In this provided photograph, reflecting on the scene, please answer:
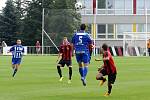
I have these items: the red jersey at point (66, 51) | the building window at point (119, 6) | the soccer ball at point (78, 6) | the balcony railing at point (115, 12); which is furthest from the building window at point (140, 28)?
the red jersey at point (66, 51)

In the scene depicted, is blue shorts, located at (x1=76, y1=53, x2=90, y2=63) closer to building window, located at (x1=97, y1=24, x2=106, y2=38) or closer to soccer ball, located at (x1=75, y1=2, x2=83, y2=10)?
soccer ball, located at (x1=75, y1=2, x2=83, y2=10)

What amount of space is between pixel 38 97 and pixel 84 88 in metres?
3.62

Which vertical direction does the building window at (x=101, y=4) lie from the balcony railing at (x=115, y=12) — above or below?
above

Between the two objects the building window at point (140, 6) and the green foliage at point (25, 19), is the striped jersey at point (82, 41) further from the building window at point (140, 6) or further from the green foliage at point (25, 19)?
the building window at point (140, 6)

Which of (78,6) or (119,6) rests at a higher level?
(119,6)

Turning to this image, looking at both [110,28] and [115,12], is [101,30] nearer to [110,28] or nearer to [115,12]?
[110,28]

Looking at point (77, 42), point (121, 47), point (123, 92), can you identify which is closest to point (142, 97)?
point (123, 92)

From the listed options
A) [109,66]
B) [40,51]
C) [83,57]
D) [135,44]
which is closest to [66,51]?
[83,57]

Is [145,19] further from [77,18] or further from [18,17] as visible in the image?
[18,17]

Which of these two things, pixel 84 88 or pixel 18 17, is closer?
pixel 84 88

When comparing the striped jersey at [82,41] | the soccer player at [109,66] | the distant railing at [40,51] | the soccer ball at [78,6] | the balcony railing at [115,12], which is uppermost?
the soccer ball at [78,6]

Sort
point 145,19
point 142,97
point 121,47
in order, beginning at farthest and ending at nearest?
1. point 145,19
2. point 121,47
3. point 142,97

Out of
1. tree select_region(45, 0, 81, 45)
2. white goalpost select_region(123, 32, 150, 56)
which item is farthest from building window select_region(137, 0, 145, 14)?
tree select_region(45, 0, 81, 45)

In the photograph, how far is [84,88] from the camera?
66.4 ft
